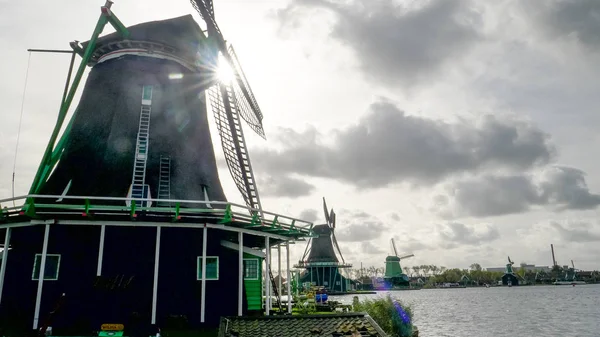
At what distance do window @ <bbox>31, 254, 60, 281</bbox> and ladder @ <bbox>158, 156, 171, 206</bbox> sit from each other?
15.4 ft

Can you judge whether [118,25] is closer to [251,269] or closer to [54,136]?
[54,136]

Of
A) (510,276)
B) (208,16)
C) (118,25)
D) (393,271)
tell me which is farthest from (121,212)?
(510,276)

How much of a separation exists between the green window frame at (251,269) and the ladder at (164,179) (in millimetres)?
5160

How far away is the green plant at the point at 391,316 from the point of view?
2327 cm

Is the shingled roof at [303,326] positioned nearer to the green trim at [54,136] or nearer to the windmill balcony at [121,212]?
the windmill balcony at [121,212]

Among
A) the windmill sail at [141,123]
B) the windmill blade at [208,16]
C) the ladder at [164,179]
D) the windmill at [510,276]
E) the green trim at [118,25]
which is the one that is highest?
the windmill blade at [208,16]

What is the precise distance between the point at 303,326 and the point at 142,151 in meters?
12.3

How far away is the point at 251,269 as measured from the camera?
67.5ft

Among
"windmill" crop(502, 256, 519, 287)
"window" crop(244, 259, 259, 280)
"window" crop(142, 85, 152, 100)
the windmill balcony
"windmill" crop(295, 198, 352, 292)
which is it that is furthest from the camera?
"windmill" crop(502, 256, 519, 287)

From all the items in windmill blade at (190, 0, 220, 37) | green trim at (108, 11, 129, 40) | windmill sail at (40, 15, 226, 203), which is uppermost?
windmill blade at (190, 0, 220, 37)

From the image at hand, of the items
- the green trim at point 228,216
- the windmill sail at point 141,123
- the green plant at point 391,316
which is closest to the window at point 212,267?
the green trim at point 228,216

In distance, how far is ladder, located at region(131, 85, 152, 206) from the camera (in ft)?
58.9

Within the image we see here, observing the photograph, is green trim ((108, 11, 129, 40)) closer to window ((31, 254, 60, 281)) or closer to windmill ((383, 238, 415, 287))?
window ((31, 254, 60, 281))

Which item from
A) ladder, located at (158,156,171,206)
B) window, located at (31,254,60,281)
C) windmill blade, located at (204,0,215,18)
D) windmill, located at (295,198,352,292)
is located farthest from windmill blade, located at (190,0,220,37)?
windmill, located at (295,198,352,292)
